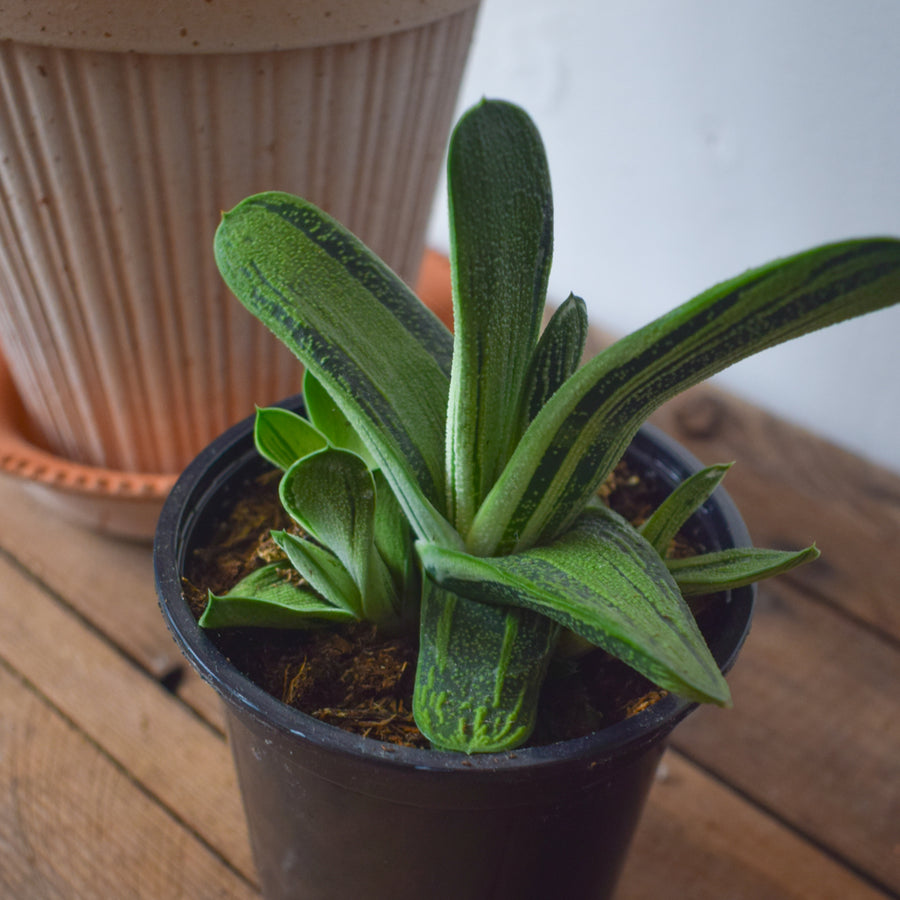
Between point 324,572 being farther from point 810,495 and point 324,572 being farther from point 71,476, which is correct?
point 810,495

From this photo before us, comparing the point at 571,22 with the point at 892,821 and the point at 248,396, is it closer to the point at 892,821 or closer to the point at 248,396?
the point at 248,396

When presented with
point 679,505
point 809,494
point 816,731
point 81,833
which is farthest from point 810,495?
point 81,833

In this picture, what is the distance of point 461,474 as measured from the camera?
428 millimetres

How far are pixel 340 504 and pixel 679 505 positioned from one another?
0.18m

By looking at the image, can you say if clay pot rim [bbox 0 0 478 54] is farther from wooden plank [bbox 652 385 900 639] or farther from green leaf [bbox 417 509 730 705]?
wooden plank [bbox 652 385 900 639]

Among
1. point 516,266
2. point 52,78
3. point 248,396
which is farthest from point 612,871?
point 52,78

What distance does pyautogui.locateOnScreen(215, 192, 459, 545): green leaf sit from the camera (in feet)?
1.40

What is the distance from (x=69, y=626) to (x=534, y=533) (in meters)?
0.53

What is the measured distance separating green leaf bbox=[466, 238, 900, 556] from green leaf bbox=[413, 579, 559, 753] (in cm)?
3

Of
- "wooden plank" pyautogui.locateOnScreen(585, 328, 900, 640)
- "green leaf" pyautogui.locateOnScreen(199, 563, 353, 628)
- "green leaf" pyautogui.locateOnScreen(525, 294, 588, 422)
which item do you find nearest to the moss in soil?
"green leaf" pyautogui.locateOnScreen(199, 563, 353, 628)

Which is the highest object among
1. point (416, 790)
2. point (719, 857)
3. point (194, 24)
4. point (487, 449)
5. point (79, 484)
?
point (194, 24)

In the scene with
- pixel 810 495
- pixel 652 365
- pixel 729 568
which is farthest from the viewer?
pixel 810 495

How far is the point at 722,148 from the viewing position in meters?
0.96

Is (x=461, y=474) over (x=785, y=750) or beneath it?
over
